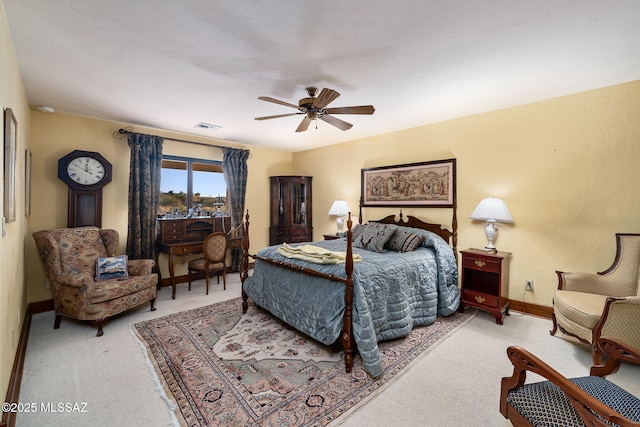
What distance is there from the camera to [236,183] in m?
5.21

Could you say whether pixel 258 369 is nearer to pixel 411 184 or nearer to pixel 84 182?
pixel 411 184

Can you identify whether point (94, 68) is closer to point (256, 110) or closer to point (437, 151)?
point (256, 110)

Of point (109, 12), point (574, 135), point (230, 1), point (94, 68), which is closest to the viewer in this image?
point (230, 1)

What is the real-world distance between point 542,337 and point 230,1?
3.90 meters

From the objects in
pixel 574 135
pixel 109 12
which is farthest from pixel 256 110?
pixel 574 135

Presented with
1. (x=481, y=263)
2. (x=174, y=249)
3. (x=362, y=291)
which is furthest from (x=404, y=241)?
→ (x=174, y=249)

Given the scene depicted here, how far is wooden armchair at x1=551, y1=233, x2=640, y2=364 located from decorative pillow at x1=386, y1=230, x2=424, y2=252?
140cm

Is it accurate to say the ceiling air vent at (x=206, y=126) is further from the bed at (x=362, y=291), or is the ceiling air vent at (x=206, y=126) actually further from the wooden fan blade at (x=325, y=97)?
the wooden fan blade at (x=325, y=97)

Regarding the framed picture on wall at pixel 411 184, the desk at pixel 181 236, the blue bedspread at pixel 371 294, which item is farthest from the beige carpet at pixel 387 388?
the framed picture on wall at pixel 411 184

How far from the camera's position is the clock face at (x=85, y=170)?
11.7 ft

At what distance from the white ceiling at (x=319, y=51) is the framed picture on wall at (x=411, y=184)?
95cm

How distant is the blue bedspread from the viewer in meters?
2.28

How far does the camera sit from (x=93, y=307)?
279cm

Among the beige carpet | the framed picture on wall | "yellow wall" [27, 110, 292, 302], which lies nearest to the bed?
the beige carpet
